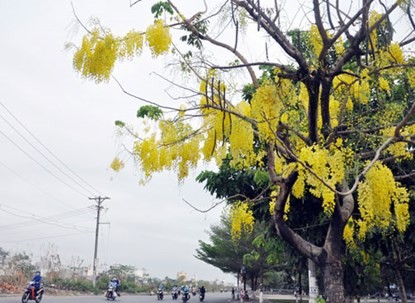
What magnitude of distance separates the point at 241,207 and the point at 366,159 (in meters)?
1.82

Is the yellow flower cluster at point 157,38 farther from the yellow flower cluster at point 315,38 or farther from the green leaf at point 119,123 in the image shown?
the yellow flower cluster at point 315,38

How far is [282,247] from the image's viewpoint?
1021 cm

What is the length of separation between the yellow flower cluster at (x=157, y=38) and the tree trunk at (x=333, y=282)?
123 inches

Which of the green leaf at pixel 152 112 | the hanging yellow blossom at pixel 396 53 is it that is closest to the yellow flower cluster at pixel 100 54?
the green leaf at pixel 152 112

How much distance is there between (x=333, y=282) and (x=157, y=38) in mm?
3422

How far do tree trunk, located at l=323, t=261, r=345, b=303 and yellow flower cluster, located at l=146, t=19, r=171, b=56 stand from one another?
314 centimetres

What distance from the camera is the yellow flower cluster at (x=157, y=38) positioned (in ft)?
16.8

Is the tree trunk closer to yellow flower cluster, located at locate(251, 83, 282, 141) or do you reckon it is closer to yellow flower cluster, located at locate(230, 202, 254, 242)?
yellow flower cluster, located at locate(230, 202, 254, 242)

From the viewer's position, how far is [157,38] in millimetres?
5117

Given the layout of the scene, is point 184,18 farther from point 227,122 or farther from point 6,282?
point 6,282

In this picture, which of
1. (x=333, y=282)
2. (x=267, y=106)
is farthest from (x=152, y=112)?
(x=333, y=282)

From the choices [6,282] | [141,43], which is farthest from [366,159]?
[6,282]

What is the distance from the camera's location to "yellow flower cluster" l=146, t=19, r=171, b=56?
5117 mm

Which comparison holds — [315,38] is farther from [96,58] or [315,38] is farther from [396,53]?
[96,58]
